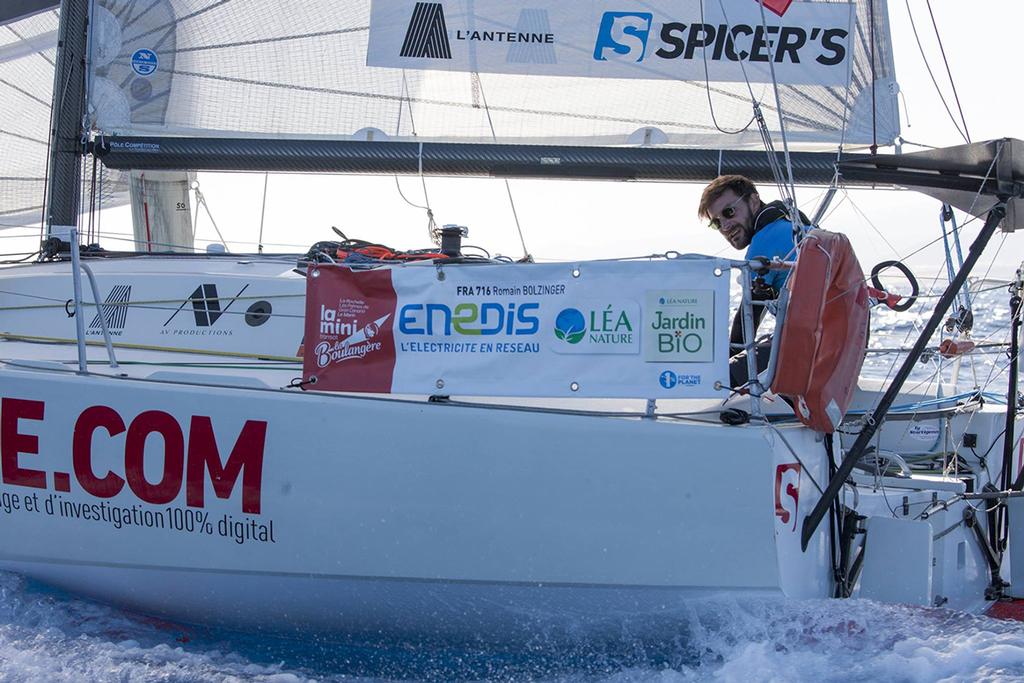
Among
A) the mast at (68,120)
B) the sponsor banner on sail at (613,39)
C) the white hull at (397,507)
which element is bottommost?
the white hull at (397,507)

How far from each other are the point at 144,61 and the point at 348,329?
266cm

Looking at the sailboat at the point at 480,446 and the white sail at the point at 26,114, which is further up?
the white sail at the point at 26,114

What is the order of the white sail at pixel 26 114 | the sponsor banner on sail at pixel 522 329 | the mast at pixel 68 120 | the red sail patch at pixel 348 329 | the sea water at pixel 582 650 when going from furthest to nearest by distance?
the white sail at pixel 26 114
the mast at pixel 68 120
the red sail patch at pixel 348 329
the sponsor banner on sail at pixel 522 329
the sea water at pixel 582 650

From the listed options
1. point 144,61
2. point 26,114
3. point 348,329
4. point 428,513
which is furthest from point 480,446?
point 26,114

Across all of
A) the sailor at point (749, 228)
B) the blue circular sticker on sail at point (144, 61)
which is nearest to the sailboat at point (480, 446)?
the sailor at point (749, 228)

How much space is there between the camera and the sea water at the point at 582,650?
10.4 ft

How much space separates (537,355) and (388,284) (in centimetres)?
48

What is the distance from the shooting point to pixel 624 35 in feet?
17.3

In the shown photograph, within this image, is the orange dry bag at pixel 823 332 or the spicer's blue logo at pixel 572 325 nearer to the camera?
the orange dry bag at pixel 823 332

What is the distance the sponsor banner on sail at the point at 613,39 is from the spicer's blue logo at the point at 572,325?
7.41 ft

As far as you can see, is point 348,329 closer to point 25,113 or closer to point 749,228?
point 749,228

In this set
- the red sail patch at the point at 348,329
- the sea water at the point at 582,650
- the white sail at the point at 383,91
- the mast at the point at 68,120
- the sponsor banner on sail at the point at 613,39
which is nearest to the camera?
the sea water at the point at 582,650

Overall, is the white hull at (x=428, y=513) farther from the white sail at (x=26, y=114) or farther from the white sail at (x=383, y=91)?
the white sail at (x=26, y=114)

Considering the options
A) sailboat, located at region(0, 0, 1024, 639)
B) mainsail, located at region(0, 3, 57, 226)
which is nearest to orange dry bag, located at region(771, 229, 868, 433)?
sailboat, located at region(0, 0, 1024, 639)
